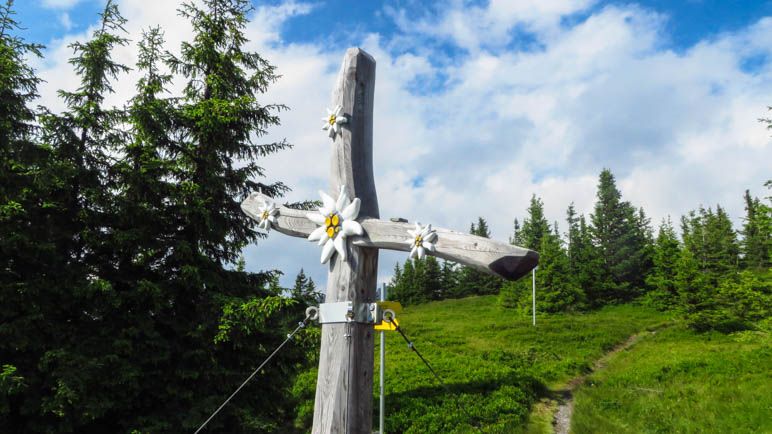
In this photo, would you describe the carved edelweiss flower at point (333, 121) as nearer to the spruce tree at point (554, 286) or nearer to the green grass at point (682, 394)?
the green grass at point (682, 394)

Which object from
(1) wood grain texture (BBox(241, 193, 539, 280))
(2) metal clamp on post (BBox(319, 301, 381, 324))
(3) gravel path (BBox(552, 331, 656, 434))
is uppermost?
(1) wood grain texture (BBox(241, 193, 539, 280))

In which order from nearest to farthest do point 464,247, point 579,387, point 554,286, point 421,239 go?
point 464,247 → point 421,239 → point 579,387 → point 554,286

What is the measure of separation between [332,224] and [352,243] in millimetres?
237

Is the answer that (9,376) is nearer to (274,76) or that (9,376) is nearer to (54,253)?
(54,253)

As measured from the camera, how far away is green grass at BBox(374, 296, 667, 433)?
1099 centimetres

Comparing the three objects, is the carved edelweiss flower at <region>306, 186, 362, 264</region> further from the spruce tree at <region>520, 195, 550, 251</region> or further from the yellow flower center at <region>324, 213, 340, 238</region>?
the spruce tree at <region>520, 195, 550, 251</region>

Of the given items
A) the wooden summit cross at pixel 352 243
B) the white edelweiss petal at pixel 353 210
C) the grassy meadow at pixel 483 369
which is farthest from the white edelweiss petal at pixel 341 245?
the grassy meadow at pixel 483 369

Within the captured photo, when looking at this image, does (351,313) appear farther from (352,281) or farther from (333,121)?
(333,121)

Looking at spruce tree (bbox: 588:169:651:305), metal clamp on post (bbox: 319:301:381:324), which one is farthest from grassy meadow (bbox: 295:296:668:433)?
spruce tree (bbox: 588:169:651:305)

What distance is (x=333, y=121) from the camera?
4.09 metres

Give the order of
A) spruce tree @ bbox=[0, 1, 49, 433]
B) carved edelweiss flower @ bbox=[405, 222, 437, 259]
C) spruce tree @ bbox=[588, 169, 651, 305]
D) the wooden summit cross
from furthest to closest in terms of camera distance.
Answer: spruce tree @ bbox=[588, 169, 651, 305] < spruce tree @ bbox=[0, 1, 49, 433] < the wooden summit cross < carved edelweiss flower @ bbox=[405, 222, 437, 259]

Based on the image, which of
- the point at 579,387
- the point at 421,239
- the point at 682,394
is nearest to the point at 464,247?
the point at 421,239

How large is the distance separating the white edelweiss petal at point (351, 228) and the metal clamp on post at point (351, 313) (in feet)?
1.78

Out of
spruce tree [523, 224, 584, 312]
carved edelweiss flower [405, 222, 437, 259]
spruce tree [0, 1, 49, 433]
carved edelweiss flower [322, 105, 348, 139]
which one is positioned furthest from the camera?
spruce tree [523, 224, 584, 312]
